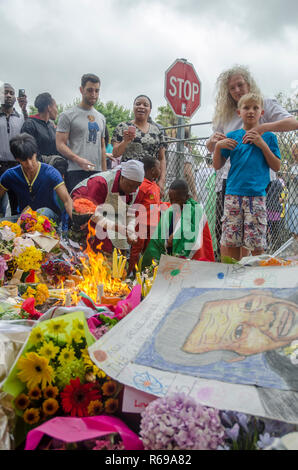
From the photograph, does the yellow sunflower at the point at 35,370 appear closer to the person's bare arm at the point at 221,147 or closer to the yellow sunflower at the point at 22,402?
the yellow sunflower at the point at 22,402

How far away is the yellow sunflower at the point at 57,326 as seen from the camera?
1.40 m

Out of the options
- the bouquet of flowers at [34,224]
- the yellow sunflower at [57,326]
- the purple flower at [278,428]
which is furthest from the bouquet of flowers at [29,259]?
the purple flower at [278,428]

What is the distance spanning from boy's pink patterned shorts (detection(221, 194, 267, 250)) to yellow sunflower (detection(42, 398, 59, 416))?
2.26m

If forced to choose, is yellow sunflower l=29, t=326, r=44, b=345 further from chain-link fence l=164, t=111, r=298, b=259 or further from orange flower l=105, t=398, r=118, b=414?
chain-link fence l=164, t=111, r=298, b=259

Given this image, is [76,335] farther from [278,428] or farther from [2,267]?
[2,267]

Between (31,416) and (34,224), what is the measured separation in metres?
3.03

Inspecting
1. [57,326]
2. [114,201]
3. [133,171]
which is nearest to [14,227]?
[114,201]

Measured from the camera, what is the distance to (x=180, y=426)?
1.02m

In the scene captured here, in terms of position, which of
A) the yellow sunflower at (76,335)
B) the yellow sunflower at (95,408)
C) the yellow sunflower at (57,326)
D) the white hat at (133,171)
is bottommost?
the yellow sunflower at (95,408)

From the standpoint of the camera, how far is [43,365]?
128 centimetres

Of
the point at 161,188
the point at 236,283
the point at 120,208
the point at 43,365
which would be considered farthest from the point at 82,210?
the point at 43,365

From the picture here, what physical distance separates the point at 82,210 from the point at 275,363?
10.1ft

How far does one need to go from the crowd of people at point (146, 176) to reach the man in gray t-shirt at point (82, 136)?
0.4 inches

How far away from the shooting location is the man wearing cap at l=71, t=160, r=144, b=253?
403 cm
